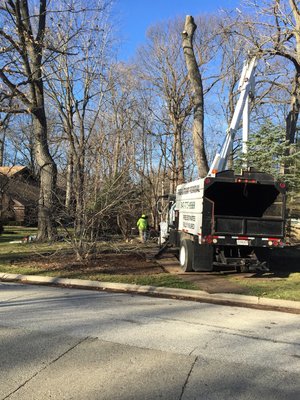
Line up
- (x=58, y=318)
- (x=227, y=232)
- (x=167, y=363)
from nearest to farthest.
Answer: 1. (x=167, y=363)
2. (x=58, y=318)
3. (x=227, y=232)

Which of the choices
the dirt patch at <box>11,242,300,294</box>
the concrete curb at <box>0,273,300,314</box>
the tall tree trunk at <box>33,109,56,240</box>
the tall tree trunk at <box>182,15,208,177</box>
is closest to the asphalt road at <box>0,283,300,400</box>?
the concrete curb at <box>0,273,300,314</box>

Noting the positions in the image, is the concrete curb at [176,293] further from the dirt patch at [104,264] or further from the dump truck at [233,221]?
the dump truck at [233,221]

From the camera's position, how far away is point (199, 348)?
224 inches

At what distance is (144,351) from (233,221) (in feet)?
22.5

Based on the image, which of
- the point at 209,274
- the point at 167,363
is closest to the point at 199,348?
the point at 167,363

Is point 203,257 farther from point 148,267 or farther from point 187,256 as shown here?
point 148,267

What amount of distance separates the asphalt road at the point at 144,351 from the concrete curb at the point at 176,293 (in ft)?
2.72

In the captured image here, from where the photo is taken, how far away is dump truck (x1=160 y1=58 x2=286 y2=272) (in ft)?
38.3

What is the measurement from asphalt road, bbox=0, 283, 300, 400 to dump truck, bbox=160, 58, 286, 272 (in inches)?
136

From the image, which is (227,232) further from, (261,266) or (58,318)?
(58,318)

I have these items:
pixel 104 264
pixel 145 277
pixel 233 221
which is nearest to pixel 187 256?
pixel 145 277

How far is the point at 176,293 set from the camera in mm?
9883

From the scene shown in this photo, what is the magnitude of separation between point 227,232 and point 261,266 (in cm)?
138

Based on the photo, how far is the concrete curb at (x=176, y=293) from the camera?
9106 mm
